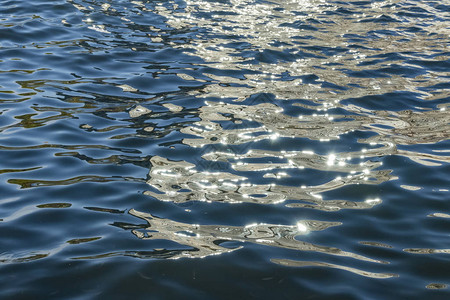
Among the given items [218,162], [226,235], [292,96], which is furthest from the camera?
[292,96]

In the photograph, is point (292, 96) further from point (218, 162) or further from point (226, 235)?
point (226, 235)

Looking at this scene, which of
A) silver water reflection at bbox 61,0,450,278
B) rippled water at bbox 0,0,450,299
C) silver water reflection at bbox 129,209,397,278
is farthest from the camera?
silver water reflection at bbox 61,0,450,278

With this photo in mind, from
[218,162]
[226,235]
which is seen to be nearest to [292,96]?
[218,162]

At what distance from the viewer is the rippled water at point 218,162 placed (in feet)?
11.1

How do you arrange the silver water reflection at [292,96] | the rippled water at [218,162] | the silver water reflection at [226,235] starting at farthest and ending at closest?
the silver water reflection at [292,96] → the silver water reflection at [226,235] → the rippled water at [218,162]

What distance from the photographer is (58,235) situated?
375cm

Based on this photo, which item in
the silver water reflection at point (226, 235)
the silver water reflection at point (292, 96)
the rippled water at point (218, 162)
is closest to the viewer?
the rippled water at point (218, 162)

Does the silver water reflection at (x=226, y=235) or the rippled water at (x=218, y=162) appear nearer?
the rippled water at (x=218, y=162)

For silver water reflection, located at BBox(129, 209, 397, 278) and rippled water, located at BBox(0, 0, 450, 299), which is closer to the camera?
rippled water, located at BBox(0, 0, 450, 299)

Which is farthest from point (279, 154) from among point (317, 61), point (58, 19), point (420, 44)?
point (58, 19)

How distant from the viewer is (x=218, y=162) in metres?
5.02

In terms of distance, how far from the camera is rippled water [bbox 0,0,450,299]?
11.1 ft

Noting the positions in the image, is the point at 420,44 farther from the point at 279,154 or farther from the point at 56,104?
the point at 56,104

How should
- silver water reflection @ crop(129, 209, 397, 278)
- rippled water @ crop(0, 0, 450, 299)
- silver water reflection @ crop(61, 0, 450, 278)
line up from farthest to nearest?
silver water reflection @ crop(61, 0, 450, 278), silver water reflection @ crop(129, 209, 397, 278), rippled water @ crop(0, 0, 450, 299)
